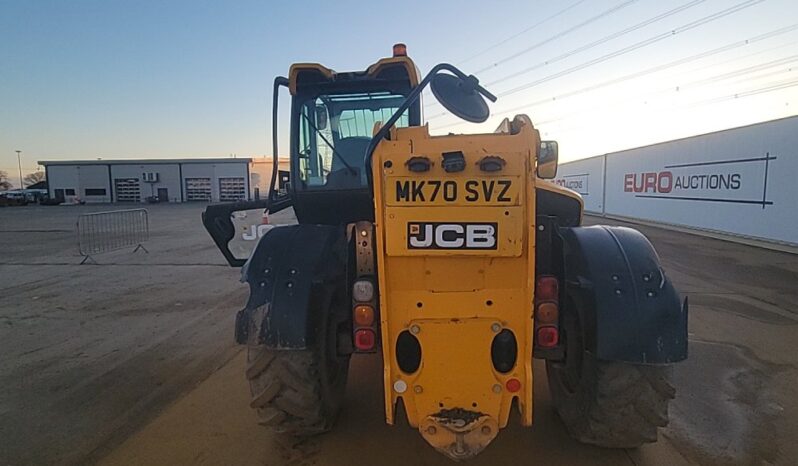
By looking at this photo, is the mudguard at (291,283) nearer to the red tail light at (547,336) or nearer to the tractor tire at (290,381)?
the tractor tire at (290,381)

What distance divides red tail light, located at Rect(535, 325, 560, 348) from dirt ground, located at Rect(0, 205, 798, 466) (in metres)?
0.86

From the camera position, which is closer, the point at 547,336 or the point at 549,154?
the point at 547,336

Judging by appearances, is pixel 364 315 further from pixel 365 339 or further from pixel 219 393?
pixel 219 393

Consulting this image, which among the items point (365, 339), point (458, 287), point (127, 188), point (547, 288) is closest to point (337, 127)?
point (365, 339)

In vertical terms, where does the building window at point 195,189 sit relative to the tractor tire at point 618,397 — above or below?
above

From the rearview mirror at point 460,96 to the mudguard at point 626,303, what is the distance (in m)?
1.00

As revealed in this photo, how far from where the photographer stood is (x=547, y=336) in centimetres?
262

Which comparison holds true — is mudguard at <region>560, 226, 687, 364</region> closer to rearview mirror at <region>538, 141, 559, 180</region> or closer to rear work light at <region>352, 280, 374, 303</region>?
rearview mirror at <region>538, 141, 559, 180</region>

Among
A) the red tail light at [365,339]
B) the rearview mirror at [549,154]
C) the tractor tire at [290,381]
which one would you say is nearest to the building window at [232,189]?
the tractor tire at [290,381]

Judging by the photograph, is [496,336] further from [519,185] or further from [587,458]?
[587,458]

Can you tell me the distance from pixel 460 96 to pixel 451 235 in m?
0.77

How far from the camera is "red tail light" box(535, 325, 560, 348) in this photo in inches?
103

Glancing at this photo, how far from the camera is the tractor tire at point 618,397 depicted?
2645mm

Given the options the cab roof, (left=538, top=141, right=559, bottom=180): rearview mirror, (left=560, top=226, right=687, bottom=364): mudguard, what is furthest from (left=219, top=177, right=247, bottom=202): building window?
(left=560, top=226, right=687, bottom=364): mudguard
